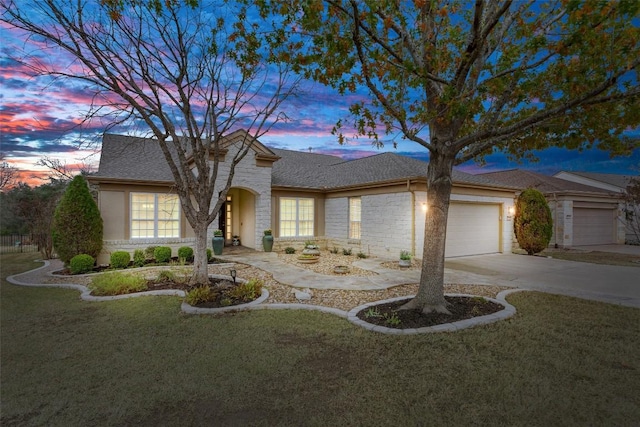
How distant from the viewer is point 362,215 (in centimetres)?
1403

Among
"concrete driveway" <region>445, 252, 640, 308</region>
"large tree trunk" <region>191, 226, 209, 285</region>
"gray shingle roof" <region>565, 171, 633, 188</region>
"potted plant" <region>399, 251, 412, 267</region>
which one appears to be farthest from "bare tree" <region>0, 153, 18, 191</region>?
"gray shingle roof" <region>565, 171, 633, 188</region>

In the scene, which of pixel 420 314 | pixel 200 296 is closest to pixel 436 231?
pixel 420 314

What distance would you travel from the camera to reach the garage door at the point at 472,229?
13.2 meters

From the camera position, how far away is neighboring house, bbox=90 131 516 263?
12070 millimetres

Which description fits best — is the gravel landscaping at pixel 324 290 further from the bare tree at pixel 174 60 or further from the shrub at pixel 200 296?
the bare tree at pixel 174 60

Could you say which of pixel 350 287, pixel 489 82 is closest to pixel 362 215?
pixel 350 287

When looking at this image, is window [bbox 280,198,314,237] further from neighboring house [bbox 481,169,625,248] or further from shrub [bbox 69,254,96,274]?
neighboring house [bbox 481,169,625,248]

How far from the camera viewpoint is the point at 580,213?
61.9 ft

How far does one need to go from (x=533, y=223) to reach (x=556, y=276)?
5.23 m

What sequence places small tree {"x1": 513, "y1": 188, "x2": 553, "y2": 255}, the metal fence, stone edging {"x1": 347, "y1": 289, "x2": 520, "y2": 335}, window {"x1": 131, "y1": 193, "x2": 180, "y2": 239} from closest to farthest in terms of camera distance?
stone edging {"x1": 347, "y1": 289, "x2": 520, "y2": 335} → window {"x1": 131, "y1": 193, "x2": 180, "y2": 239} → small tree {"x1": 513, "y1": 188, "x2": 553, "y2": 255} → the metal fence

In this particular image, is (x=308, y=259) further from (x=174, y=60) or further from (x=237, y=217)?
(x=174, y=60)

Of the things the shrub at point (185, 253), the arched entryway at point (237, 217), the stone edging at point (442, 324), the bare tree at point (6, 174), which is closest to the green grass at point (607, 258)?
the stone edging at point (442, 324)

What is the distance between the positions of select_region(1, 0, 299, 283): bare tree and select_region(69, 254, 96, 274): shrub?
177 inches

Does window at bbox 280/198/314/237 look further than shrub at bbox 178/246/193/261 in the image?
Yes
